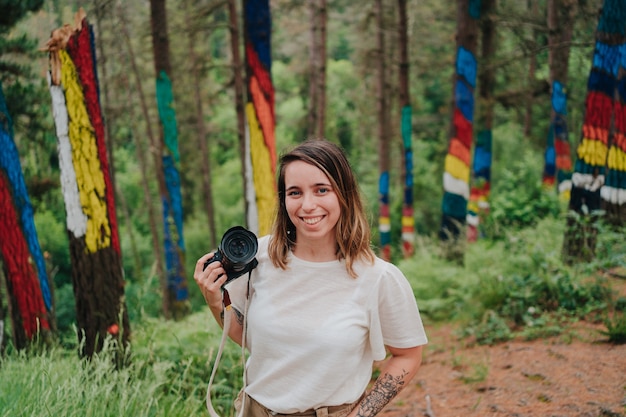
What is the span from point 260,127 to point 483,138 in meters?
8.94

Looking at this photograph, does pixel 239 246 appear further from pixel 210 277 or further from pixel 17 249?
pixel 17 249

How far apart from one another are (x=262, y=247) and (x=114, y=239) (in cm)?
271

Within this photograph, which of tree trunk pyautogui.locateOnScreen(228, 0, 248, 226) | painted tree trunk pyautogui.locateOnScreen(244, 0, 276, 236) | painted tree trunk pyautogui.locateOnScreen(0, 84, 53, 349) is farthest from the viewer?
tree trunk pyautogui.locateOnScreen(228, 0, 248, 226)

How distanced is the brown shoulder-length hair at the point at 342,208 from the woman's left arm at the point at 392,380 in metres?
0.40

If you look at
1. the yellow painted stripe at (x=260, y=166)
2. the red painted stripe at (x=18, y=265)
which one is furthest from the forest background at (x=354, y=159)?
the yellow painted stripe at (x=260, y=166)

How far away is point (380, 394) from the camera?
1984mm

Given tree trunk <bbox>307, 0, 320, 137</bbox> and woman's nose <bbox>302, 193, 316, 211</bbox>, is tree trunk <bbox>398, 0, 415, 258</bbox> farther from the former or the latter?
woman's nose <bbox>302, 193, 316, 211</bbox>

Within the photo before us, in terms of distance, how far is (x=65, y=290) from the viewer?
17.6 meters

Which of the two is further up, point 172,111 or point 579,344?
point 172,111

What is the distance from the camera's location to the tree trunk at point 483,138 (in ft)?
41.2

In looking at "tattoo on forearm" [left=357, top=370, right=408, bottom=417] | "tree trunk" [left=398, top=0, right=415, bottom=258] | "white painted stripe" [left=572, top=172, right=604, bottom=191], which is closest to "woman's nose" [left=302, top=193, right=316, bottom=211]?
"tattoo on forearm" [left=357, top=370, right=408, bottom=417]

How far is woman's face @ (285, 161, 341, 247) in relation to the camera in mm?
1913

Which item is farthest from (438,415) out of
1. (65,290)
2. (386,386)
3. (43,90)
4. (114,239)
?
(65,290)

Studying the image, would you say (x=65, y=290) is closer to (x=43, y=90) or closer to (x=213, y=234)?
(x=213, y=234)
